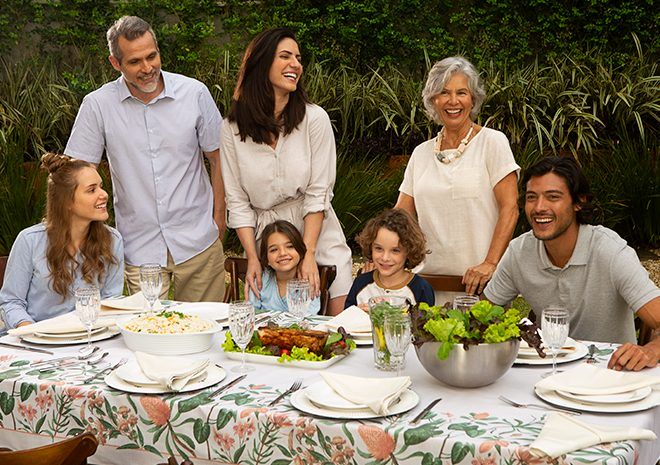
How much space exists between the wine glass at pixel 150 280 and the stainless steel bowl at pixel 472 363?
1.06 meters

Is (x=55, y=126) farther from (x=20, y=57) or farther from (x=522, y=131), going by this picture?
(x=522, y=131)

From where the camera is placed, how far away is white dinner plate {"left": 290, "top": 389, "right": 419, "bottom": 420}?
207cm

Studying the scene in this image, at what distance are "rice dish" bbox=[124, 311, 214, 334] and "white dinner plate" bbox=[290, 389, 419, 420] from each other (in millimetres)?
596

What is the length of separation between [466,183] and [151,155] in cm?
135

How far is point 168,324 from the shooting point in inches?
107

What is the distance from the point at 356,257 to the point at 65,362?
4770 millimetres

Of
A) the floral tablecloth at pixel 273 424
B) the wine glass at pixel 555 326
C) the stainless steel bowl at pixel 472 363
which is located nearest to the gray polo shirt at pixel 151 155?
the floral tablecloth at pixel 273 424

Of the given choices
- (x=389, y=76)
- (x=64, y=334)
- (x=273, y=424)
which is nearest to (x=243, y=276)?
(x=64, y=334)

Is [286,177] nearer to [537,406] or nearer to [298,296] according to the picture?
[298,296]

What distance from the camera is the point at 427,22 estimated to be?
1034cm

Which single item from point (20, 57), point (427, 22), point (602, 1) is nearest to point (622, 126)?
point (602, 1)

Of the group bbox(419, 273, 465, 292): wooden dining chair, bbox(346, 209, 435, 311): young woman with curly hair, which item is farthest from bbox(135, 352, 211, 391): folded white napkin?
bbox(419, 273, 465, 292): wooden dining chair

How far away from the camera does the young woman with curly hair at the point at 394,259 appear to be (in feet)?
11.4

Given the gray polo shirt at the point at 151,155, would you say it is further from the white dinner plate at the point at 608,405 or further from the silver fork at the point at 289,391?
the white dinner plate at the point at 608,405
